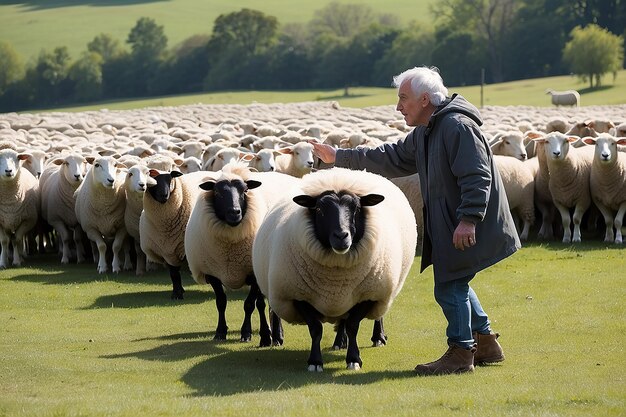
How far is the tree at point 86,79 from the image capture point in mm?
100000

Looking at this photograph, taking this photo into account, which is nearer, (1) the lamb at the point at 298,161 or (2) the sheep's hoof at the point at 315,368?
Answer: (2) the sheep's hoof at the point at 315,368

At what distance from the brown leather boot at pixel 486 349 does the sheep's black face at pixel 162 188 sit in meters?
6.11

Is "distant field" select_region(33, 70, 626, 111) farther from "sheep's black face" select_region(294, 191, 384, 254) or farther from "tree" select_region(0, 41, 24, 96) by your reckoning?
"sheep's black face" select_region(294, 191, 384, 254)

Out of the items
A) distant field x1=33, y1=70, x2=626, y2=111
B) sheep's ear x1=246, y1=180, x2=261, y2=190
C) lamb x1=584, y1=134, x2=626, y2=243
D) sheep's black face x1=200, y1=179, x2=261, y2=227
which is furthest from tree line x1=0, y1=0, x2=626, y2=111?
sheep's black face x1=200, y1=179, x2=261, y2=227

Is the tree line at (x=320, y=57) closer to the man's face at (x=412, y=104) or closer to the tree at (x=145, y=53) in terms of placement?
the tree at (x=145, y=53)

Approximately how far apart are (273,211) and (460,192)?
2.09 m

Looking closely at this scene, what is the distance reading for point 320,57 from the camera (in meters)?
97.9

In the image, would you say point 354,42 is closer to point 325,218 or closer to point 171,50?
point 171,50

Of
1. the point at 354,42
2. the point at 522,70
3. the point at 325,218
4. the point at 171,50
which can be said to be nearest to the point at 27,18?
the point at 171,50

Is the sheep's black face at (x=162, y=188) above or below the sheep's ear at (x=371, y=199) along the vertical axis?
below

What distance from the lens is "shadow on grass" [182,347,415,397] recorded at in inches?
311

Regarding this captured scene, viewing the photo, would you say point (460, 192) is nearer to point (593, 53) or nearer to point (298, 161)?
point (298, 161)

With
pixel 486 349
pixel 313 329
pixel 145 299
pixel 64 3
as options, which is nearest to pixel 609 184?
pixel 145 299

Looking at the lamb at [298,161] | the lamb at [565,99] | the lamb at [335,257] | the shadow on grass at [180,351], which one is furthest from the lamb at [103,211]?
the lamb at [565,99]
